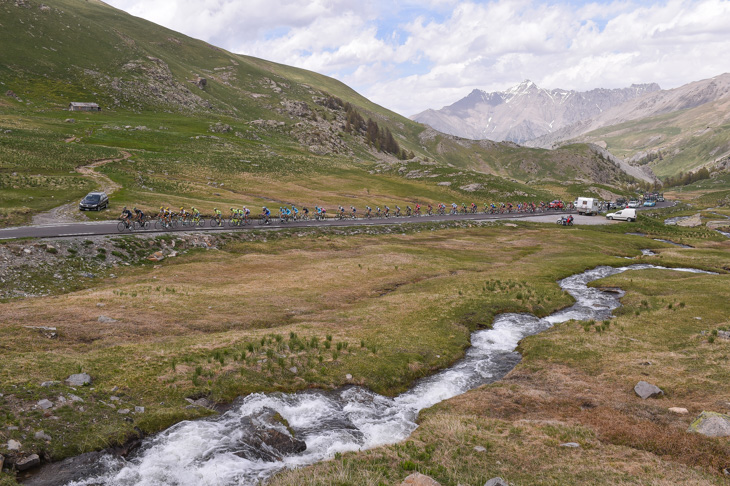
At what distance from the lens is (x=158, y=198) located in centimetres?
7969

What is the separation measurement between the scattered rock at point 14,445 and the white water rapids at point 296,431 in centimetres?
258

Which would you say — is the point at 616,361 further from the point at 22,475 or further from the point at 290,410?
the point at 22,475

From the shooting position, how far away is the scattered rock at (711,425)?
15047 millimetres

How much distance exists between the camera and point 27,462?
1352 centimetres

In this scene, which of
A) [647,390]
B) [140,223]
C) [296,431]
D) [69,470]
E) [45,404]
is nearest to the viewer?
[69,470]

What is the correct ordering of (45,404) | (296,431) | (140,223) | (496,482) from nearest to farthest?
(496,482) < (45,404) < (296,431) < (140,223)

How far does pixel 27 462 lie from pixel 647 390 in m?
26.2

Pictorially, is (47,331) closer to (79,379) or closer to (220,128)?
(79,379)

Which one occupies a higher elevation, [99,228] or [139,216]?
[139,216]

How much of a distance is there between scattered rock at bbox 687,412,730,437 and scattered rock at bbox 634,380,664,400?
3563 mm

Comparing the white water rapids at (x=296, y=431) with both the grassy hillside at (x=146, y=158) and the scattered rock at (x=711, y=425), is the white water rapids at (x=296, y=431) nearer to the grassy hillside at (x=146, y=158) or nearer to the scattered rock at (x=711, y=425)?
the scattered rock at (x=711, y=425)

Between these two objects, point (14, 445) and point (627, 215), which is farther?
point (627, 215)

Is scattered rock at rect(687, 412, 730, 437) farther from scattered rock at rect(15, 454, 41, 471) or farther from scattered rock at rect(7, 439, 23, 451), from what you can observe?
scattered rock at rect(7, 439, 23, 451)

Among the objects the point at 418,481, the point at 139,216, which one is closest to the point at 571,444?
the point at 418,481
